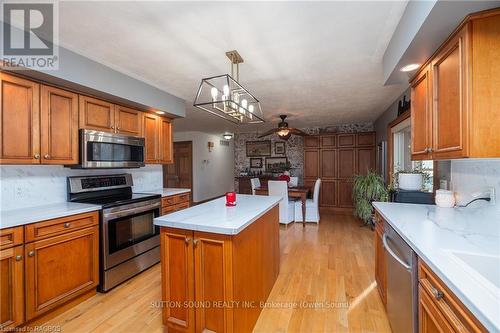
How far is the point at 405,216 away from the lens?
65.4 inches

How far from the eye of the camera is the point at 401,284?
1.42 m

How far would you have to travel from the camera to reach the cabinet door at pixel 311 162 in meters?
5.95

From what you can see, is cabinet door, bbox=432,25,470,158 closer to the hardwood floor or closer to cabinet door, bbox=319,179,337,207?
the hardwood floor

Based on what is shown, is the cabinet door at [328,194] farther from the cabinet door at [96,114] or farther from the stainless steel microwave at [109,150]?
the cabinet door at [96,114]

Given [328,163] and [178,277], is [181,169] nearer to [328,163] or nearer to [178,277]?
[328,163]

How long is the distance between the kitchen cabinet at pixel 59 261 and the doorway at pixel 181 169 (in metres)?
4.68

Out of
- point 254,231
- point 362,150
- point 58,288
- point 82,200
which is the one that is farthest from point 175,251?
point 362,150

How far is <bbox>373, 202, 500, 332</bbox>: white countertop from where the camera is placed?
28.7 inches

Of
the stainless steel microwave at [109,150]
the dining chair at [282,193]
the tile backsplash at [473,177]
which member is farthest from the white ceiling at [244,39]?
the dining chair at [282,193]

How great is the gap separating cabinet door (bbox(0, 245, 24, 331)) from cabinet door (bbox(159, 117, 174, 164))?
6.32 feet

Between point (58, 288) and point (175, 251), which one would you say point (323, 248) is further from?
point (58, 288)

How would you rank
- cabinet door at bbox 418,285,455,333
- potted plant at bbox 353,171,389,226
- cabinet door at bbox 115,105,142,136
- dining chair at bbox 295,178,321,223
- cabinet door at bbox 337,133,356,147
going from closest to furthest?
cabinet door at bbox 418,285,455,333, cabinet door at bbox 115,105,142,136, potted plant at bbox 353,171,389,226, dining chair at bbox 295,178,321,223, cabinet door at bbox 337,133,356,147

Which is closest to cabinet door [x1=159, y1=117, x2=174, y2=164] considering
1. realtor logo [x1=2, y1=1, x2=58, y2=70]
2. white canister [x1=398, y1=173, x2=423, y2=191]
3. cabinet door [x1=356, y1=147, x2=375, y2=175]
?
realtor logo [x1=2, y1=1, x2=58, y2=70]

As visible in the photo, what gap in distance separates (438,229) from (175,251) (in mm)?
1682
